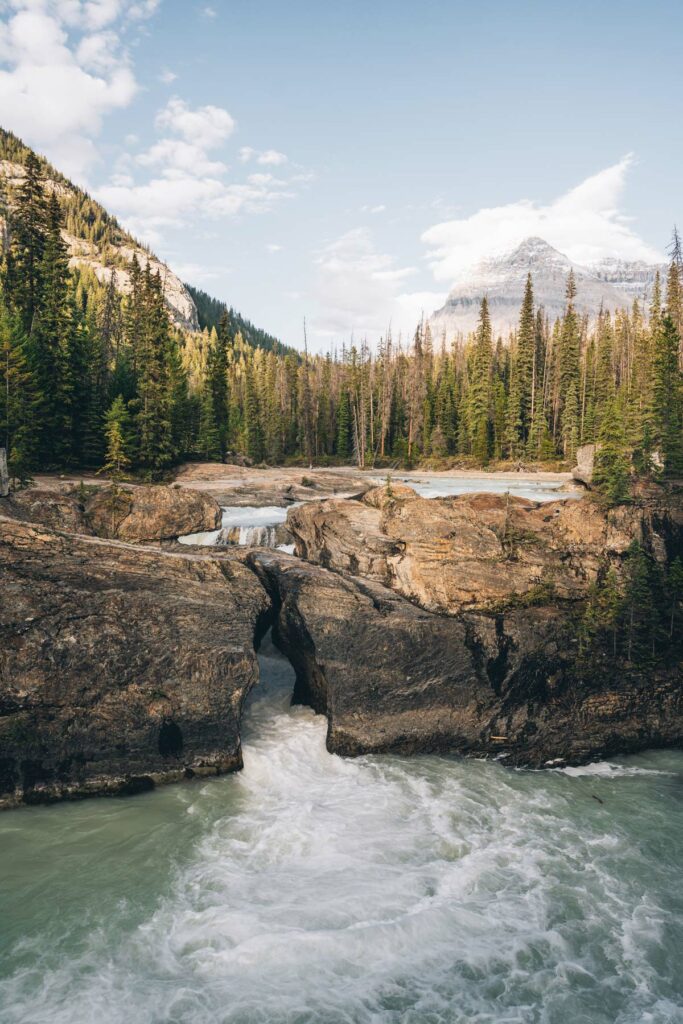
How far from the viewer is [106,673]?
41.2 ft

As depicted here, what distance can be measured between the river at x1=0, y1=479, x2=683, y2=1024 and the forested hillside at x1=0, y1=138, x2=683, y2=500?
397 inches

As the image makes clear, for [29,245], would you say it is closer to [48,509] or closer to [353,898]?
[48,509]

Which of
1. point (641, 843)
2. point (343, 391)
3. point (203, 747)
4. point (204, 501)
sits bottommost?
point (641, 843)

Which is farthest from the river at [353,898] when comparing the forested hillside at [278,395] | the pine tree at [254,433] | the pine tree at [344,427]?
the pine tree at [344,427]

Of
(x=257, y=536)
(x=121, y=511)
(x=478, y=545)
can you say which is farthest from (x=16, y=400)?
(x=478, y=545)

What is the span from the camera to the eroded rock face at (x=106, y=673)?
11883 mm

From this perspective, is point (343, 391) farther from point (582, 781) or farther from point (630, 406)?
point (582, 781)

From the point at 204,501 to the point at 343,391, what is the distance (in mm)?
67424

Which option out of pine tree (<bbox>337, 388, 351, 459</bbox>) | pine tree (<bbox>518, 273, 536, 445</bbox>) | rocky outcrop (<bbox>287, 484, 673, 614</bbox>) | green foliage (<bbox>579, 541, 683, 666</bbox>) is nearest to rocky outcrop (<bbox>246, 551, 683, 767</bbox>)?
green foliage (<bbox>579, 541, 683, 666</bbox>)

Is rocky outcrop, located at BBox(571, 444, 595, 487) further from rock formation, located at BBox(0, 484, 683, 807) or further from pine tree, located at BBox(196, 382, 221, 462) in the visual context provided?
pine tree, located at BBox(196, 382, 221, 462)

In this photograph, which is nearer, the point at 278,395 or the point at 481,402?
the point at 481,402

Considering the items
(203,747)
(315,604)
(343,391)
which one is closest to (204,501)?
(315,604)

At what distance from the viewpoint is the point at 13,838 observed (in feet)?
35.4

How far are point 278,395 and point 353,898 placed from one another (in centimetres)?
9341
